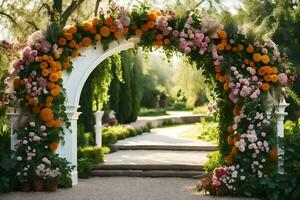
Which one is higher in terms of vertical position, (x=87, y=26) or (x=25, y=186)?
Result: (x=87, y=26)

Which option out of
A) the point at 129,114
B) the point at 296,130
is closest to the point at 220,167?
the point at 296,130

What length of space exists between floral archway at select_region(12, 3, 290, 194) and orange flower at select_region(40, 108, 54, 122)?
2cm

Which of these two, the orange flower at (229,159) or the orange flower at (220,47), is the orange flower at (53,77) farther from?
the orange flower at (229,159)

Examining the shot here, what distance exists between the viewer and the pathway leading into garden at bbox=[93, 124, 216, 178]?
11.6 m

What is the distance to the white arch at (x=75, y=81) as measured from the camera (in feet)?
33.0

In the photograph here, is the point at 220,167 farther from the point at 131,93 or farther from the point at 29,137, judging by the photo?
the point at 131,93

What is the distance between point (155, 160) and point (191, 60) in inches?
141

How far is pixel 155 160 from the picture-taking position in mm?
12812

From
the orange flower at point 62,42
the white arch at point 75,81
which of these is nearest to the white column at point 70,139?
the white arch at point 75,81

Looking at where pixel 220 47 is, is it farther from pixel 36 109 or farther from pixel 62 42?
pixel 36 109

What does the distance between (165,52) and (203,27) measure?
89cm

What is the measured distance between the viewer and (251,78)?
9.48 meters

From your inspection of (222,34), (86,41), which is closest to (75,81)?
(86,41)

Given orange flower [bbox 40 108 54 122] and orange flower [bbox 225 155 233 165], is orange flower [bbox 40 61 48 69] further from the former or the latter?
orange flower [bbox 225 155 233 165]
